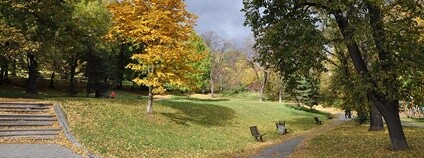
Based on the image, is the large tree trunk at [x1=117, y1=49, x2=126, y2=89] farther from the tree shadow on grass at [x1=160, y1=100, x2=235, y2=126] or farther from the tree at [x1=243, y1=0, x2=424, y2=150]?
the tree at [x1=243, y1=0, x2=424, y2=150]

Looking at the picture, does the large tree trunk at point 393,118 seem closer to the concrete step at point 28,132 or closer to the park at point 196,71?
the park at point 196,71

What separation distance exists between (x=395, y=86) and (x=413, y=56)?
1.18 m

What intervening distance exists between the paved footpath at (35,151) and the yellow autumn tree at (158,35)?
796 centimetres

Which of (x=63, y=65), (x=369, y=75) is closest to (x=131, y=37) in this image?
(x=369, y=75)

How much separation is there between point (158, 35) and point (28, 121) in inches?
321

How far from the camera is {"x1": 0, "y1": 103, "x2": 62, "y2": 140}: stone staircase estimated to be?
14.7 m

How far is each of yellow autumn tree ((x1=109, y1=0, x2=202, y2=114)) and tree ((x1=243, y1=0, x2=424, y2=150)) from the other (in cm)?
731

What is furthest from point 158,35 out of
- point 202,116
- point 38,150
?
point 38,150

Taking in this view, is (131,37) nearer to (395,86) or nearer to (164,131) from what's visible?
(164,131)

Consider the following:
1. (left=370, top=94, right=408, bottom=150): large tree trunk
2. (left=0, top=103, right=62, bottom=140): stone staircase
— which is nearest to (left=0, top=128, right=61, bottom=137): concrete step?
(left=0, top=103, right=62, bottom=140): stone staircase

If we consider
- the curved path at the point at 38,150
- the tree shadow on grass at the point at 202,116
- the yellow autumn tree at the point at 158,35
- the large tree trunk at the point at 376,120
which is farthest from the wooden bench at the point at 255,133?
the curved path at the point at 38,150

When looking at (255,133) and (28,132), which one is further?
(255,133)

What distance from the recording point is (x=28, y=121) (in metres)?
16.2

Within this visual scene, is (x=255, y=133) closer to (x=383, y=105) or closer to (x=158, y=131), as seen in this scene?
(x=158, y=131)
